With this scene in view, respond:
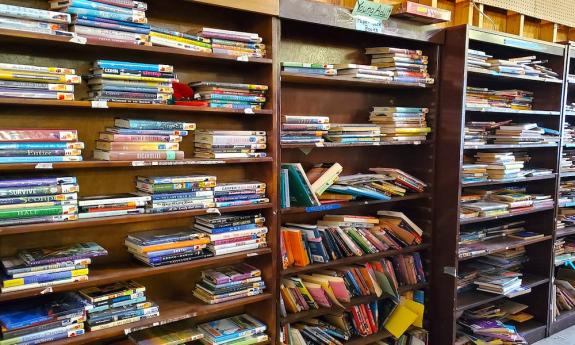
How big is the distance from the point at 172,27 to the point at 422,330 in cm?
241

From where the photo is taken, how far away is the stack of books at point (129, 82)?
2010 millimetres

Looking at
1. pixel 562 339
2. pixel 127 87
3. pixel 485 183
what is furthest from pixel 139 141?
pixel 562 339

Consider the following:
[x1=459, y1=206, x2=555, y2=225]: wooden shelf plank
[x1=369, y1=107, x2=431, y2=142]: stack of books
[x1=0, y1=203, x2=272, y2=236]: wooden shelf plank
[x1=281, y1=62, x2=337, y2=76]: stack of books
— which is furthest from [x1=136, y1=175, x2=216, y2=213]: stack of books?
[x1=459, y1=206, x2=555, y2=225]: wooden shelf plank

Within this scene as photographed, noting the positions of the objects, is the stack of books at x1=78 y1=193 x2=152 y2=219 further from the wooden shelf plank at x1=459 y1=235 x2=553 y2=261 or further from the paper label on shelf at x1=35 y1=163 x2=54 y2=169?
the wooden shelf plank at x1=459 y1=235 x2=553 y2=261

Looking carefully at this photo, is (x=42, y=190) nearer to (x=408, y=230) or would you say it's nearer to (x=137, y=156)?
(x=137, y=156)

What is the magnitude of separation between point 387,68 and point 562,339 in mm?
2571

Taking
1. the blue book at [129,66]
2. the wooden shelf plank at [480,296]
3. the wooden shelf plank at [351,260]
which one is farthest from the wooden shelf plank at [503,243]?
the blue book at [129,66]

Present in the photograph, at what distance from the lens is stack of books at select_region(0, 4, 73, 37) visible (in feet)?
5.68

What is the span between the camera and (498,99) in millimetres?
3461

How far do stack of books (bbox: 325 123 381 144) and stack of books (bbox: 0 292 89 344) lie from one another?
4.97 feet

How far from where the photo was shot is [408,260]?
313cm

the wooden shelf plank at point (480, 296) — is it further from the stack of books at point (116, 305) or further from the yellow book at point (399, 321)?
the stack of books at point (116, 305)

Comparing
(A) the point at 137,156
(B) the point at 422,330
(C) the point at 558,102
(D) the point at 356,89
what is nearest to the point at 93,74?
(A) the point at 137,156

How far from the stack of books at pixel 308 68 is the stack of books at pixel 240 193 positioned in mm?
607
